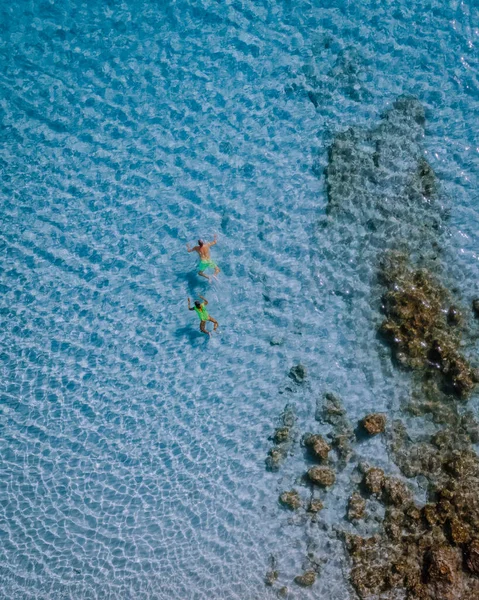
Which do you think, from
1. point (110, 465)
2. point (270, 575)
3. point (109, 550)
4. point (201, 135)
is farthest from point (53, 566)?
point (201, 135)

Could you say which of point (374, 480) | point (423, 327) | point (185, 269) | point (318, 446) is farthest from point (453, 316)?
point (185, 269)

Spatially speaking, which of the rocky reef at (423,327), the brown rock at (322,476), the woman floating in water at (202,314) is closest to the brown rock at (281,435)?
the brown rock at (322,476)

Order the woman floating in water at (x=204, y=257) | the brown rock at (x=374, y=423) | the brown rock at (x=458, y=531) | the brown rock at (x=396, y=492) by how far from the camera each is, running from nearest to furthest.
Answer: the brown rock at (x=458, y=531), the brown rock at (x=396, y=492), the brown rock at (x=374, y=423), the woman floating in water at (x=204, y=257)

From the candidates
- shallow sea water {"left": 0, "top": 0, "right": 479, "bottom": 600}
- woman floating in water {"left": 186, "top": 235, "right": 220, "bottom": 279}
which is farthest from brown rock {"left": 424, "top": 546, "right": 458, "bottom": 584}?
woman floating in water {"left": 186, "top": 235, "right": 220, "bottom": 279}

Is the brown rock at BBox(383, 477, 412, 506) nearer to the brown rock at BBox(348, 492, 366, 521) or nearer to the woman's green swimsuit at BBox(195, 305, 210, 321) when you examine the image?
the brown rock at BBox(348, 492, 366, 521)

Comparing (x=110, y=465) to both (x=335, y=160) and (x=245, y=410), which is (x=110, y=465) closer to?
(x=245, y=410)

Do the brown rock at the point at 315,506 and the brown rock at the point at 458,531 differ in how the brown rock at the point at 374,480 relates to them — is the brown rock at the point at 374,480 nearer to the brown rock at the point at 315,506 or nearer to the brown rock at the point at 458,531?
the brown rock at the point at 315,506

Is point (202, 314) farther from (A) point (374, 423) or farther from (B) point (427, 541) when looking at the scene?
(B) point (427, 541)
